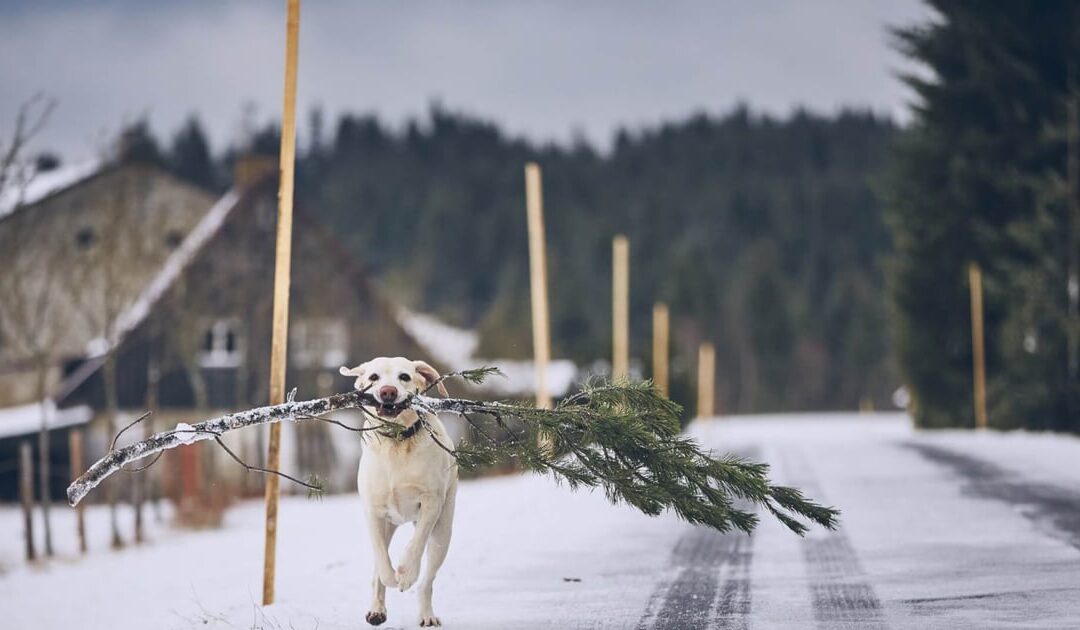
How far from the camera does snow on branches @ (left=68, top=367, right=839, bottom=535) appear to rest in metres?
8.37

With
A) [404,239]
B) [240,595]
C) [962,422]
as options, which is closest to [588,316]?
[404,239]

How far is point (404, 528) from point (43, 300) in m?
9.12

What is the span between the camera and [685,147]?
195000mm

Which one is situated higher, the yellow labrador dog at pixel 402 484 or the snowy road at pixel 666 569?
the yellow labrador dog at pixel 402 484

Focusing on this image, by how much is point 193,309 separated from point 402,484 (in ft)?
82.1

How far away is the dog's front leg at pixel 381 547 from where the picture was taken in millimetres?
7922

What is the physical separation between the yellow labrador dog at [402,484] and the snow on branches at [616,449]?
17 cm

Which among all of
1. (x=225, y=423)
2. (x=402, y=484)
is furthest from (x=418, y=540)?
(x=225, y=423)

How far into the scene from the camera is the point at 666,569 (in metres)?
11.0

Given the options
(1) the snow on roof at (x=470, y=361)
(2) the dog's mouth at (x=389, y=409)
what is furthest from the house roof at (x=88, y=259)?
(2) the dog's mouth at (x=389, y=409)

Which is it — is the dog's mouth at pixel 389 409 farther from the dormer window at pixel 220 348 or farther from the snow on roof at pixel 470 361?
the dormer window at pixel 220 348

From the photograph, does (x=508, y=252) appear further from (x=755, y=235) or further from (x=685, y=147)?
(x=685, y=147)

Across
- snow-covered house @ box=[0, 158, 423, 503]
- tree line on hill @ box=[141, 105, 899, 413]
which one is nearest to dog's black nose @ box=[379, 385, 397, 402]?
snow-covered house @ box=[0, 158, 423, 503]

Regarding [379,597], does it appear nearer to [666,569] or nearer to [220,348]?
[666,569]
